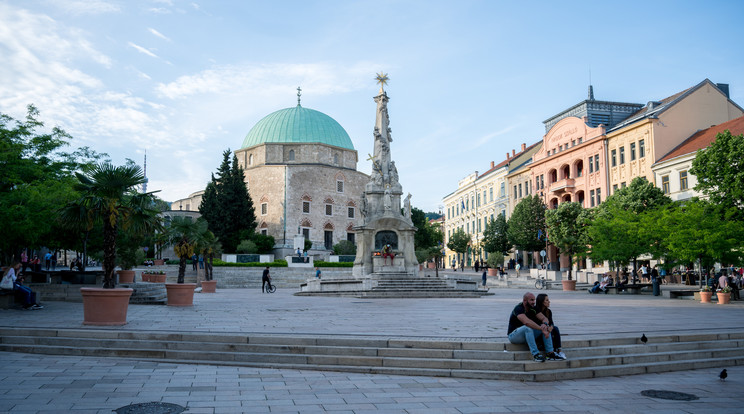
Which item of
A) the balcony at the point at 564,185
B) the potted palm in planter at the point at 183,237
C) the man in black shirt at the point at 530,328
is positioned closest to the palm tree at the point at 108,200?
the potted palm in planter at the point at 183,237

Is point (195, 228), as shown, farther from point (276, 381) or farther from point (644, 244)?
point (644, 244)

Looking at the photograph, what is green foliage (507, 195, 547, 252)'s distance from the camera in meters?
→ 47.6

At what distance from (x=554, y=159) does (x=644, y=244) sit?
25463 millimetres

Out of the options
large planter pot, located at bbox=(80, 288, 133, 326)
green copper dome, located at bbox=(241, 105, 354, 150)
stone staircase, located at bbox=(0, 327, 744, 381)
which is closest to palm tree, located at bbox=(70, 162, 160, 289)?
large planter pot, located at bbox=(80, 288, 133, 326)

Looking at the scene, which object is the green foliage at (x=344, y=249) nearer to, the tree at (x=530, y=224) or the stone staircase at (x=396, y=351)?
the tree at (x=530, y=224)

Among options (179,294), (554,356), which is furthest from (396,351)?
(179,294)

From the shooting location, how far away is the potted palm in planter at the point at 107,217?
11.2 meters

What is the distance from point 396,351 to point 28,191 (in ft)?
41.0

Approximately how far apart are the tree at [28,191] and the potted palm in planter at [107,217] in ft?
9.17

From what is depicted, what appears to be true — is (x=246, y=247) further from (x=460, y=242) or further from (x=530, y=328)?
(x=530, y=328)

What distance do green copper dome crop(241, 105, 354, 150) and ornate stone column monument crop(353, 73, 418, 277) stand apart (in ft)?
124

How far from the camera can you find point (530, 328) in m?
8.61

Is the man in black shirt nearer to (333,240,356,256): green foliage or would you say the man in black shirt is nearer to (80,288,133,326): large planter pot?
(80,288,133,326): large planter pot

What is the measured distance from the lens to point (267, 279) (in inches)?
1144
